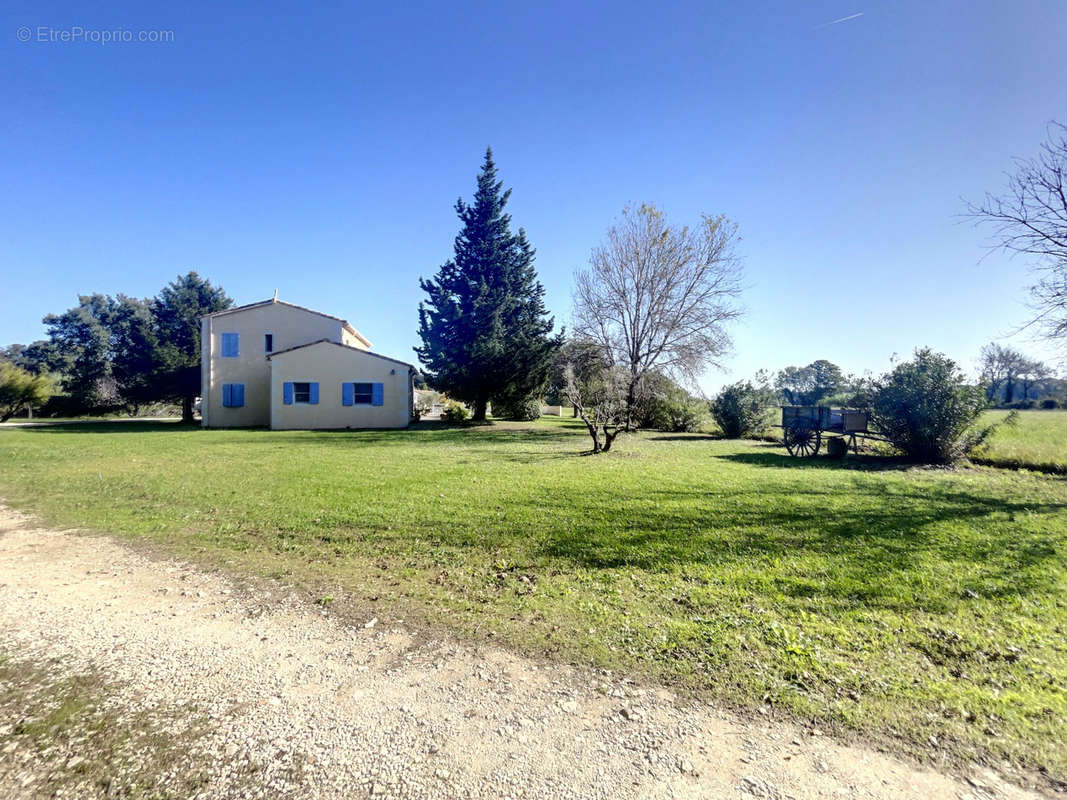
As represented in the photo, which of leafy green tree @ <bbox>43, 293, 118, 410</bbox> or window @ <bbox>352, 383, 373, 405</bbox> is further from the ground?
leafy green tree @ <bbox>43, 293, 118, 410</bbox>

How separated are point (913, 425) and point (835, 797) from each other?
14786 mm

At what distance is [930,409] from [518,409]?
21802 mm

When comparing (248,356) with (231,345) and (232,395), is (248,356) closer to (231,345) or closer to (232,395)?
(231,345)

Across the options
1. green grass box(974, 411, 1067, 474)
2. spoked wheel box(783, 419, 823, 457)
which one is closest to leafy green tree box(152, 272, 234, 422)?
spoked wheel box(783, 419, 823, 457)

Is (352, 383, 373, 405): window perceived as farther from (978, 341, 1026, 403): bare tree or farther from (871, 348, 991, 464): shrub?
(978, 341, 1026, 403): bare tree

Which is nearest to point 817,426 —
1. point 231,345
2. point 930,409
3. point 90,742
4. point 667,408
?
point 930,409

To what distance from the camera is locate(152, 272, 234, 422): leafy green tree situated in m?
27.8

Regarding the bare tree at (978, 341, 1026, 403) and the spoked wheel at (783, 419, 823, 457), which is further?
the bare tree at (978, 341, 1026, 403)

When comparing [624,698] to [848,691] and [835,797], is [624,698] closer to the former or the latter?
[835,797]

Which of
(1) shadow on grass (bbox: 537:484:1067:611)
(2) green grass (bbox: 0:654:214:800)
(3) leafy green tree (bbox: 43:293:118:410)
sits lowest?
(1) shadow on grass (bbox: 537:484:1067:611)

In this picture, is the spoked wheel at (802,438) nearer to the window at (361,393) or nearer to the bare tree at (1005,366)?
the window at (361,393)

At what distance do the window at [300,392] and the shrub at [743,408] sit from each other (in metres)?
20.8

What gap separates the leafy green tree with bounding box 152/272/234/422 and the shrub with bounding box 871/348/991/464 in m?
35.4

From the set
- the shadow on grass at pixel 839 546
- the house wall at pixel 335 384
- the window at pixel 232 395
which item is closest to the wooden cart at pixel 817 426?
the shadow on grass at pixel 839 546
